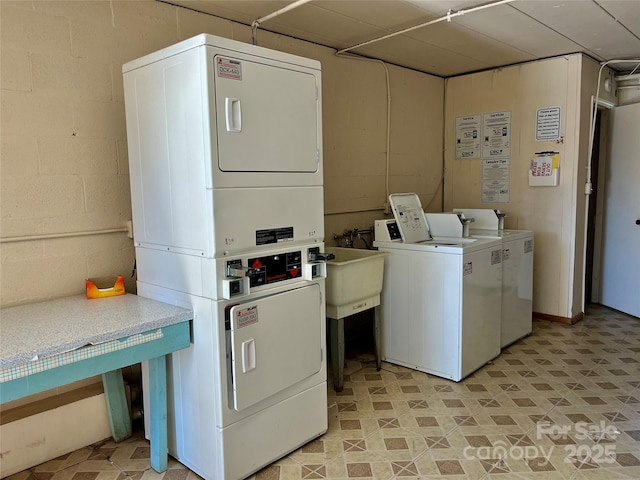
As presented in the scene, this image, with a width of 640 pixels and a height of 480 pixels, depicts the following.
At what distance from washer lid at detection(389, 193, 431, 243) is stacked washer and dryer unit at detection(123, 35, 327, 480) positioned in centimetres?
125

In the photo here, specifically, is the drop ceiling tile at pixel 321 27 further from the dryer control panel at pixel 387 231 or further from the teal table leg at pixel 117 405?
the teal table leg at pixel 117 405

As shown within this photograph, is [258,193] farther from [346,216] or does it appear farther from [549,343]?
[549,343]

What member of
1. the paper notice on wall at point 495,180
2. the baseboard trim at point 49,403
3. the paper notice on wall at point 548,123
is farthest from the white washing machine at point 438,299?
the baseboard trim at point 49,403

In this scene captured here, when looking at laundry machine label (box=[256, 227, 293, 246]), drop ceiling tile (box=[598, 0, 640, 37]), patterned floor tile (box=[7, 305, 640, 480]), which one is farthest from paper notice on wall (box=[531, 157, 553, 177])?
laundry machine label (box=[256, 227, 293, 246])

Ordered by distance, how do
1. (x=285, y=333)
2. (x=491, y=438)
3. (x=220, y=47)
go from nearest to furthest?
(x=220, y=47) → (x=285, y=333) → (x=491, y=438)

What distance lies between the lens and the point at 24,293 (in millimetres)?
2193

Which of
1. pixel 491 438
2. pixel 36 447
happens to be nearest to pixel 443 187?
pixel 491 438

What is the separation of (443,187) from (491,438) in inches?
115

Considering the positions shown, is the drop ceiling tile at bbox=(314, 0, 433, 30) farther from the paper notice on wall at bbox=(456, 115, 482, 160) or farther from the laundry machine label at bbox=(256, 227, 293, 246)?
the paper notice on wall at bbox=(456, 115, 482, 160)

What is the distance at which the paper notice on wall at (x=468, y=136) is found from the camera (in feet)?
15.0

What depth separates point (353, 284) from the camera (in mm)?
2902

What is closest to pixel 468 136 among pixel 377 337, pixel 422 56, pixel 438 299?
pixel 422 56

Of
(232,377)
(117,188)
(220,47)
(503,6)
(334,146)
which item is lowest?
(232,377)

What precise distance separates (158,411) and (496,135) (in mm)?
3771
